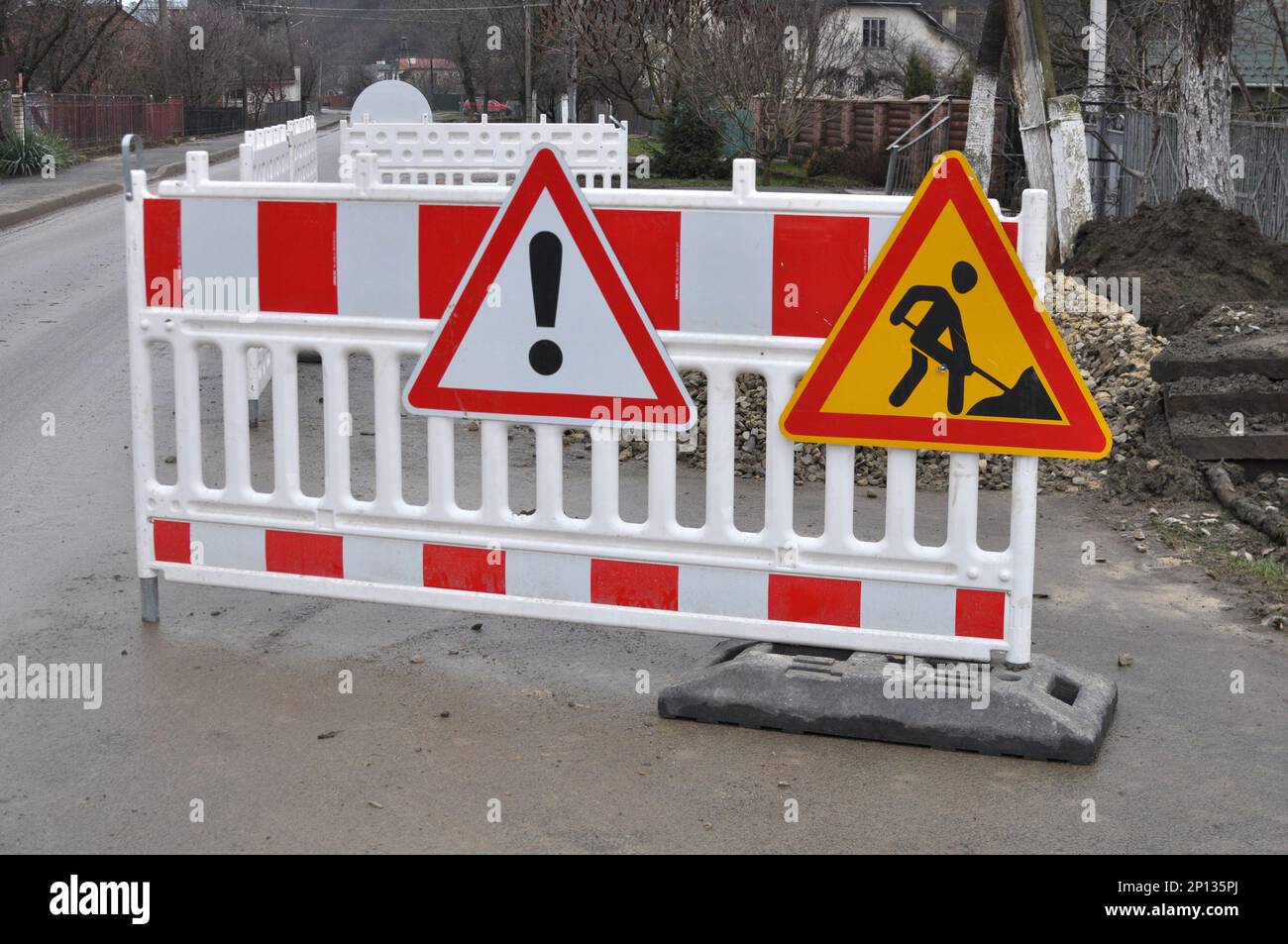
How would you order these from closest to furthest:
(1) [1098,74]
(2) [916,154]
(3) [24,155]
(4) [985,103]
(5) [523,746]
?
(5) [523,746]
(4) [985,103]
(1) [1098,74]
(3) [24,155]
(2) [916,154]

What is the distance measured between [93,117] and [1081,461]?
44853mm

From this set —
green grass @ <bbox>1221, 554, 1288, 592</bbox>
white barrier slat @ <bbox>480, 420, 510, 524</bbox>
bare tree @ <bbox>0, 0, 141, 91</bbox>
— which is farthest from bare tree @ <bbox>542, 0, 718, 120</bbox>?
white barrier slat @ <bbox>480, 420, 510, 524</bbox>

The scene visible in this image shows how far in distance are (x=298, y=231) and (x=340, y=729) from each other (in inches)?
64.8

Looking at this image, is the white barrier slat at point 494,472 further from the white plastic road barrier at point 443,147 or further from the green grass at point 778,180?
the green grass at point 778,180

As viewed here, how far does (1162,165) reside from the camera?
22.8 m

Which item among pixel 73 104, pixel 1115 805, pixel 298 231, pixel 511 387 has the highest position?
pixel 73 104

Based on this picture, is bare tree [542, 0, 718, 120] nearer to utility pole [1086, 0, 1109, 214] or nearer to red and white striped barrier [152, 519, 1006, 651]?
utility pole [1086, 0, 1109, 214]

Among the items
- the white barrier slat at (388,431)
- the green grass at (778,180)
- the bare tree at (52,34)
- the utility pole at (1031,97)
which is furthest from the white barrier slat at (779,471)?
the bare tree at (52,34)

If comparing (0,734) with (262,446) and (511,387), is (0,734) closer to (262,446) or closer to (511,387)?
(511,387)

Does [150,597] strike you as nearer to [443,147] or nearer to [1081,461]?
[1081,461]

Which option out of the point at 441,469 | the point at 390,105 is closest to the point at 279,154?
the point at 441,469

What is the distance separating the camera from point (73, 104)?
45250 millimetres

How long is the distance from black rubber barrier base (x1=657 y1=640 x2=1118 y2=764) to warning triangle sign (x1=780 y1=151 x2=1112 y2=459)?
0.68 metres

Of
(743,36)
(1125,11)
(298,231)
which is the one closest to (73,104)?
(743,36)
